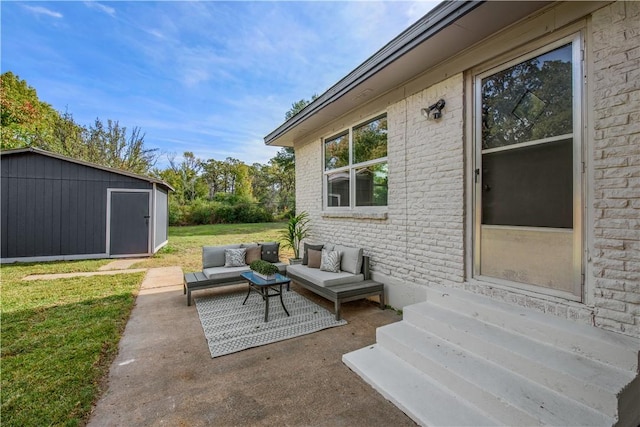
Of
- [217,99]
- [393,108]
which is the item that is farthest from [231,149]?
[393,108]

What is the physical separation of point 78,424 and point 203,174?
26095 mm

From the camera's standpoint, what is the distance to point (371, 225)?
16.4 ft

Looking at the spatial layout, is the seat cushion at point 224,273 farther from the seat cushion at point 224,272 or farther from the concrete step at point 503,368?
the concrete step at point 503,368

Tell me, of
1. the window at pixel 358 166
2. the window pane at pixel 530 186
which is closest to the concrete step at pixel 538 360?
the window pane at pixel 530 186

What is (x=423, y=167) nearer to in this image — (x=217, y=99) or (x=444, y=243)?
(x=444, y=243)

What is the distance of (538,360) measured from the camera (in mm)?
2135

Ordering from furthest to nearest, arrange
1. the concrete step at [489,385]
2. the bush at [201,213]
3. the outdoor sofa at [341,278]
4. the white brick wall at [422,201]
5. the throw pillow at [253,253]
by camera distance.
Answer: the bush at [201,213] < the throw pillow at [253,253] < the outdoor sofa at [341,278] < the white brick wall at [422,201] < the concrete step at [489,385]

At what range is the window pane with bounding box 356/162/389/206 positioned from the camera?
483 centimetres

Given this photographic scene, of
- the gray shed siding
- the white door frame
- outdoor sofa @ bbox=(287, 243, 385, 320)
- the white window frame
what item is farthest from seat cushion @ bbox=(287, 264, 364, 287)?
the gray shed siding

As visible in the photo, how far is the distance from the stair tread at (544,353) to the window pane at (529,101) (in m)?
1.97

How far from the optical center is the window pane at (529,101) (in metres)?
2.64

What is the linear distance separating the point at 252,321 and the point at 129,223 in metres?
7.51

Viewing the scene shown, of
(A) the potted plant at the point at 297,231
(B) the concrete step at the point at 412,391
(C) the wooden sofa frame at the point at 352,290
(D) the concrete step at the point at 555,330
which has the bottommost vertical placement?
(B) the concrete step at the point at 412,391

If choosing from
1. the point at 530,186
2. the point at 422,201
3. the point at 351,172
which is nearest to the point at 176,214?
the point at 351,172
